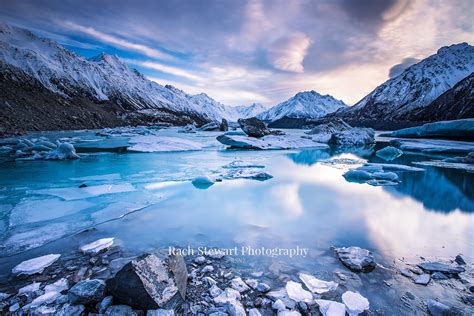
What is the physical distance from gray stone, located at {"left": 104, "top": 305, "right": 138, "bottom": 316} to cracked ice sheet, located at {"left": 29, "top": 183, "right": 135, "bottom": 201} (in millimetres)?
4252

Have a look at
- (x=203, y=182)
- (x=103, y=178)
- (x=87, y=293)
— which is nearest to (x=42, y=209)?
(x=103, y=178)

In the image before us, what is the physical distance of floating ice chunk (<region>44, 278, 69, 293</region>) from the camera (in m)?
2.33

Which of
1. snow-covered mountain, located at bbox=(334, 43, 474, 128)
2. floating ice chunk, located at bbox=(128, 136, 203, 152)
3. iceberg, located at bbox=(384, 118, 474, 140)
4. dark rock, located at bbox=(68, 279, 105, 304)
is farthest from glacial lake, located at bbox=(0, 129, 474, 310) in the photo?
snow-covered mountain, located at bbox=(334, 43, 474, 128)

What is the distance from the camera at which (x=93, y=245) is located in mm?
3252

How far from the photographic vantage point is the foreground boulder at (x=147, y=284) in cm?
201

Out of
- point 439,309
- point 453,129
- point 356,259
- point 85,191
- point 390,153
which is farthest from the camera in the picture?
point 453,129

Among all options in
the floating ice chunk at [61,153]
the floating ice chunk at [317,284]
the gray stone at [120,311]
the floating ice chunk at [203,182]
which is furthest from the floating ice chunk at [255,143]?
the gray stone at [120,311]

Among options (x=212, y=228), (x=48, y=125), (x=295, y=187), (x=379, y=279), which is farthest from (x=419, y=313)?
(x=48, y=125)

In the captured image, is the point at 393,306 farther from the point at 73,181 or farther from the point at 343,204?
the point at 73,181

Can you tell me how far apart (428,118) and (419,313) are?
77274mm

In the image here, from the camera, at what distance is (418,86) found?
295 feet

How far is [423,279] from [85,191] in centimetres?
692

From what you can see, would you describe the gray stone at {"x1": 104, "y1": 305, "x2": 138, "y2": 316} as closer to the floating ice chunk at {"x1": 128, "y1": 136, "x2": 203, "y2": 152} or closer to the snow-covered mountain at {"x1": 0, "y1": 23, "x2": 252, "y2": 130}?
the floating ice chunk at {"x1": 128, "y1": 136, "x2": 203, "y2": 152}

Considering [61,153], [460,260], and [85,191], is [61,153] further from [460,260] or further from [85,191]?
[460,260]
